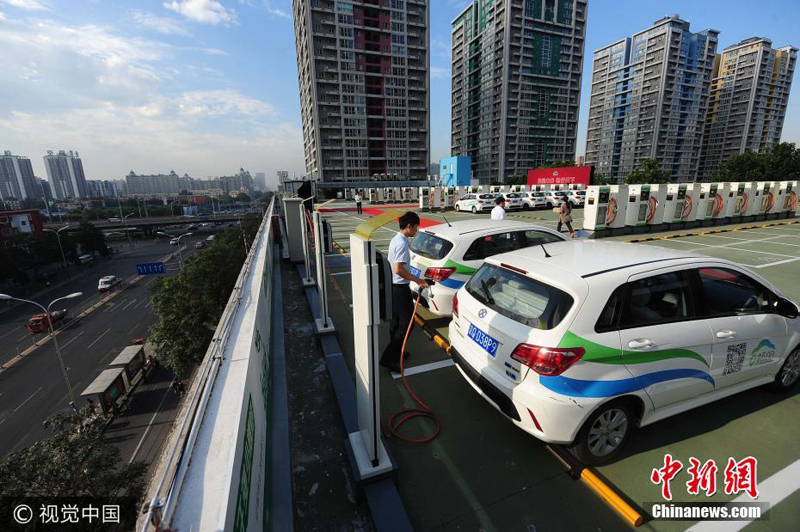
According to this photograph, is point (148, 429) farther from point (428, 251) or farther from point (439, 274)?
point (439, 274)

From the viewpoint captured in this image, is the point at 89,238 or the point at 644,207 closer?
the point at 644,207

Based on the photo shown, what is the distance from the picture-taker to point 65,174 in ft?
523

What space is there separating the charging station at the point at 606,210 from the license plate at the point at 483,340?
1334cm

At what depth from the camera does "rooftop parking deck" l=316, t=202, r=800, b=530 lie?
2.36 m

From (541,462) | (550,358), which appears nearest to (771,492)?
(541,462)

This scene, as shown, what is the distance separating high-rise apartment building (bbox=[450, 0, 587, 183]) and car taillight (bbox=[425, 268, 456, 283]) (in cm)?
8447

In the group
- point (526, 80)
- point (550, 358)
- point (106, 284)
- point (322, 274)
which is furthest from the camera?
point (526, 80)

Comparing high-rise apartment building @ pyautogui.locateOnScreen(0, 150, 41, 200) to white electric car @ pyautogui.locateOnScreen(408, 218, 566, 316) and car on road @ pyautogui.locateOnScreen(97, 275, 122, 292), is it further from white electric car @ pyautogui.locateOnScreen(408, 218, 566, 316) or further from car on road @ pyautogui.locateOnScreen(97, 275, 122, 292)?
white electric car @ pyautogui.locateOnScreen(408, 218, 566, 316)

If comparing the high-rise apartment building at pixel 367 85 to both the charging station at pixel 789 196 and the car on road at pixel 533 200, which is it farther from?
the charging station at pixel 789 196

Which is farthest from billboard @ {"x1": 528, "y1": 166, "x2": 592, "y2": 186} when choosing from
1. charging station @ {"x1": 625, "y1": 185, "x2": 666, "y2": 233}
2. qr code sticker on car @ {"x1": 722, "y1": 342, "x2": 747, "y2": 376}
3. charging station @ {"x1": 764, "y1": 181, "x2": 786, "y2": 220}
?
qr code sticker on car @ {"x1": 722, "y1": 342, "x2": 747, "y2": 376}

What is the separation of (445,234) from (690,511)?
158 inches

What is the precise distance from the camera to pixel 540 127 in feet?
269

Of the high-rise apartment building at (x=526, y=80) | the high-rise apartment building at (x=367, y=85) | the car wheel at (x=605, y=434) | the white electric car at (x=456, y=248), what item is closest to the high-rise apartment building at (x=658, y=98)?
the high-rise apartment building at (x=526, y=80)
